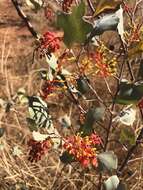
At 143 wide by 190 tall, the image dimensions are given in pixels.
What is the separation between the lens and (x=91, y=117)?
3.01 ft

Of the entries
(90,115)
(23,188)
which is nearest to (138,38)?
(90,115)

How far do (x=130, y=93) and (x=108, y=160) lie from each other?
18 cm

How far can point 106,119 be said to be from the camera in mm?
2502

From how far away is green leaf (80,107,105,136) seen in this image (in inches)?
35.7

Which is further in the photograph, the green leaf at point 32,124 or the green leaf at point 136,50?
the green leaf at point 32,124

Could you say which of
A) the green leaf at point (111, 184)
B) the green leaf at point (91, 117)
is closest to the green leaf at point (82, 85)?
the green leaf at point (91, 117)

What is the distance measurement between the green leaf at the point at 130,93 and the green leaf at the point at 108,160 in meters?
0.16

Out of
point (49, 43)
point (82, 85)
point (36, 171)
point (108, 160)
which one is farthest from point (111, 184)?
point (36, 171)

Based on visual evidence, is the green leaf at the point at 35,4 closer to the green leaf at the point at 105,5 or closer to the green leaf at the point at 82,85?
the green leaf at the point at 82,85

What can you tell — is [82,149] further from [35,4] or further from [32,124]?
[35,4]

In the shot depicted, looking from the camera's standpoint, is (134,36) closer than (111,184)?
Yes

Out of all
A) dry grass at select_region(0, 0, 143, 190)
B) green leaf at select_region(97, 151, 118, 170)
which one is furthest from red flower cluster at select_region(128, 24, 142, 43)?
dry grass at select_region(0, 0, 143, 190)

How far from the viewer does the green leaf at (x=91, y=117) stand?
0.91 metres

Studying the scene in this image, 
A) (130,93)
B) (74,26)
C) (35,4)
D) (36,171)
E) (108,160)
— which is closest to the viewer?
(74,26)
